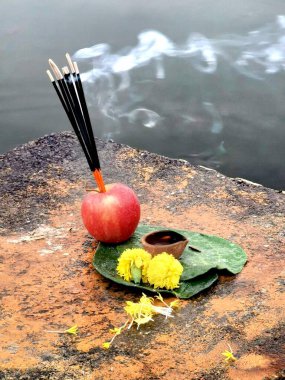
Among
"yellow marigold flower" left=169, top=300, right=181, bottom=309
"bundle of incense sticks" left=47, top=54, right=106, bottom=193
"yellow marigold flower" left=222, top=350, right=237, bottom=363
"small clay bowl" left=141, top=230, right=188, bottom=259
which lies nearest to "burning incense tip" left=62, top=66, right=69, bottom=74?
"bundle of incense sticks" left=47, top=54, right=106, bottom=193

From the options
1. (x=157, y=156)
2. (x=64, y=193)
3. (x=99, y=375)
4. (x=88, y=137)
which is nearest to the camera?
(x=99, y=375)

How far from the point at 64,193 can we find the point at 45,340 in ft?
3.30

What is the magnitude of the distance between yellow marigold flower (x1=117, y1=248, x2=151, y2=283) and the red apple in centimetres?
14

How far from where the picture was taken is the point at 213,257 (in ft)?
7.26

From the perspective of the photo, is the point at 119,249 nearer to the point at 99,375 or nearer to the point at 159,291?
the point at 159,291

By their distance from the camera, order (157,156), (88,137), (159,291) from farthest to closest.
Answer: (157,156), (88,137), (159,291)

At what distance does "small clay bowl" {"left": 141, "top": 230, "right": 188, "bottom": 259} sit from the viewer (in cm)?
208

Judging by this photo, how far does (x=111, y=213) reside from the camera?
2176 mm

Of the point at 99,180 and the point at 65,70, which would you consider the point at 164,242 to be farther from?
the point at 65,70

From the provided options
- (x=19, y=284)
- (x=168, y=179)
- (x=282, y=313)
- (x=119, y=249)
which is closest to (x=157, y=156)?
(x=168, y=179)

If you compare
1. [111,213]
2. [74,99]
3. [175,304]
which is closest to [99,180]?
[111,213]

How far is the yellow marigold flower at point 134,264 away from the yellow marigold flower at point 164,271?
20mm

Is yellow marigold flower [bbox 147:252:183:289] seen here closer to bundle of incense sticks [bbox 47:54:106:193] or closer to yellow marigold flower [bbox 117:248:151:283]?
yellow marigold flower [bbox 117:248:151:283]

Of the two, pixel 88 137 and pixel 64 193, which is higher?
pixel 88 137
